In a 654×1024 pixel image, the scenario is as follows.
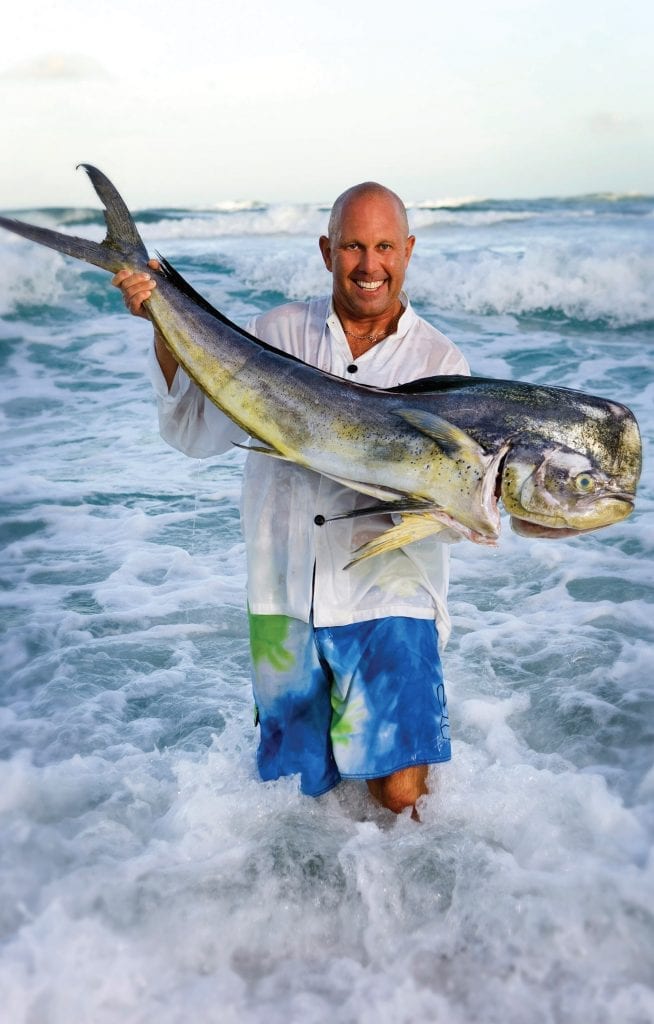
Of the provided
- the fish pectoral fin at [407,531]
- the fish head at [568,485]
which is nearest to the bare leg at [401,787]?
the fish pectoral fin at [407,531]

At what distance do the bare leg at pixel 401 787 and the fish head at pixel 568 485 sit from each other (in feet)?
3.21

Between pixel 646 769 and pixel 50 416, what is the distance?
7408mm

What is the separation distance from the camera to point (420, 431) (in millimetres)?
2584

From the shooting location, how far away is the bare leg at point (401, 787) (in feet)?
10.2

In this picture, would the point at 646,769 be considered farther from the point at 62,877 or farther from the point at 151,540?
the point at 151,540

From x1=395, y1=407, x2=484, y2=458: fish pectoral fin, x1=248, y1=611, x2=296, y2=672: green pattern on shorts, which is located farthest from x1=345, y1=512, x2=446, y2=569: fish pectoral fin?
x1=248, y1=611, x2=296, y2=672: green pattern on shorts

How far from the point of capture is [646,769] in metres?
3.61

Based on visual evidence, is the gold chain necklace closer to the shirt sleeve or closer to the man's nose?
the man's nose

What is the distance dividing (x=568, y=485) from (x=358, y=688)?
3.05ft

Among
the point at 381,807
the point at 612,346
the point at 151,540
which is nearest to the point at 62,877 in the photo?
the point at 381,807

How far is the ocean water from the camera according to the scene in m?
2.64

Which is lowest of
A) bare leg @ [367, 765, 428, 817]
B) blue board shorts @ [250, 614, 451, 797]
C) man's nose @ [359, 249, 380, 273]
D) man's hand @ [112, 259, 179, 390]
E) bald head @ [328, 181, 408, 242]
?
bare leg @ [367, 765, 428, 817]

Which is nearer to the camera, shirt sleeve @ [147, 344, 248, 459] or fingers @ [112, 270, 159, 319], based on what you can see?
fingers @ [112, 270, 159, 319]

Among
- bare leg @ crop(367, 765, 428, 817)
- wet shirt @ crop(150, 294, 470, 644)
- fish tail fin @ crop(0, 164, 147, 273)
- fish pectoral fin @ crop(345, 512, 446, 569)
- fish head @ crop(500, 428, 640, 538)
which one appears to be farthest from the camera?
bare leg @ crop(367, 765, 428, 817)
